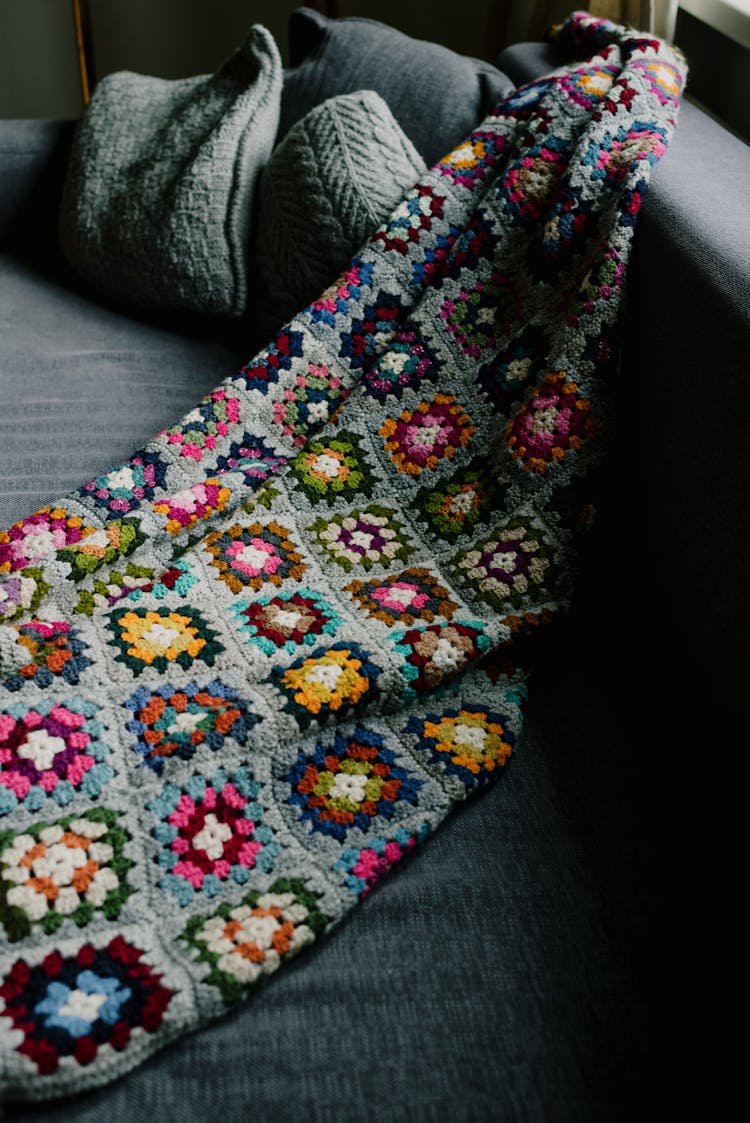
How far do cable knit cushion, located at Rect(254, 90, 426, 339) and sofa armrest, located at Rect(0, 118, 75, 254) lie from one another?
55cm

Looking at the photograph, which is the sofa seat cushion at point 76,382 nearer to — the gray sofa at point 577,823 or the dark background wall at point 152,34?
the gray sofa at point 577,823

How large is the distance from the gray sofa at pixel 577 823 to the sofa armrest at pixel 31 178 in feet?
1.71

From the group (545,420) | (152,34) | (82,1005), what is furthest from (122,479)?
(152,34)

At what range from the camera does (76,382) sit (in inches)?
53.6

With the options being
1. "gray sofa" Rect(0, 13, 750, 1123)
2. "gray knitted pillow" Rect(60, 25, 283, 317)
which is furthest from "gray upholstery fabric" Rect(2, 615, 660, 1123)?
"gray knitted pillow" Rect(60, 25, 283, 317)

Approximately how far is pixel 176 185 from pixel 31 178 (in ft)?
1.53

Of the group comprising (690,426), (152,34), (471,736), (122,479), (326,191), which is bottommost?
(152,34)

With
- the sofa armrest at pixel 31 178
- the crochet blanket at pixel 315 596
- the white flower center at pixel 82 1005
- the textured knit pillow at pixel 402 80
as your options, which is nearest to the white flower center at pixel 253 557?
the crochet blanket at pixel 315 596

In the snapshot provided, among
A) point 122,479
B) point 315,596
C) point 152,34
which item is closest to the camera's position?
point 315,596

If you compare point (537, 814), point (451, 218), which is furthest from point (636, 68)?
point (537, 814)

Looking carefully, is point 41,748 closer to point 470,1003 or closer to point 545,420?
point 470,1003

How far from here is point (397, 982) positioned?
2.35ft

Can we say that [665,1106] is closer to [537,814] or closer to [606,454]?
[537,814]

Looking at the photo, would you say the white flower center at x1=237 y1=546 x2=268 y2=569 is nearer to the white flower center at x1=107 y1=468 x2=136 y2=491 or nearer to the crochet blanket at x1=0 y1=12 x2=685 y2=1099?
the crochet blanket at x1=0 y1=12 x2=685 y2=1099
